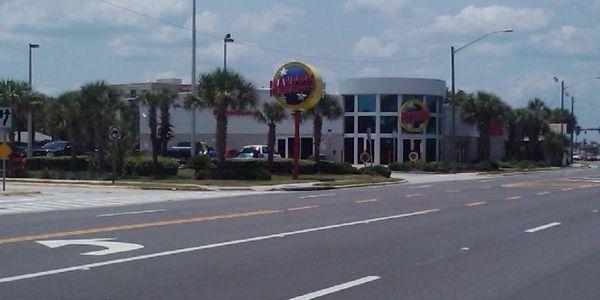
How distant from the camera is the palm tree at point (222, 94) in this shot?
159 feet

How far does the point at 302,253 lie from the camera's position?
16.0 metres

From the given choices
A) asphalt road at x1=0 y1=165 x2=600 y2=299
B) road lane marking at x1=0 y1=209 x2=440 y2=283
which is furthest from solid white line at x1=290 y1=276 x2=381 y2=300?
road lane marking at x1=0 y1=209 x2=440 y2=283

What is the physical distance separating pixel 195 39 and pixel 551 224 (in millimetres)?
36164

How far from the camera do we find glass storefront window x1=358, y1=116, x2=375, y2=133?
75.1 m

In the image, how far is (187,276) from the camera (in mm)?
13133

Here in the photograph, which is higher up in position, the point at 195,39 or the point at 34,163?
the point at 195,39

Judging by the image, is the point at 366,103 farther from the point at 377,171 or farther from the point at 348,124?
the point at 377,171

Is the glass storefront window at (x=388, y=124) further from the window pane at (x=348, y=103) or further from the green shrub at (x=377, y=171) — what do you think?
the green shrub at (x=377, y=171)

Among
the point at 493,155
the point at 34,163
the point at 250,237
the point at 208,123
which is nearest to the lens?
the point at 250,237

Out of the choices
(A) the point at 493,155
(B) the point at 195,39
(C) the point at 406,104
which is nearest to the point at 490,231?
(B) the point at 195,39

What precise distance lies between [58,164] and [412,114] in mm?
30338

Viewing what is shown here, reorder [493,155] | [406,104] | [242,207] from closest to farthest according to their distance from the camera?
1. [242,207]
2. [406,104]
3. [493,155]

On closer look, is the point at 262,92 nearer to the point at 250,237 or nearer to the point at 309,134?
the point at 309,134

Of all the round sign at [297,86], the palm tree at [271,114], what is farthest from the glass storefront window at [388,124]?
the round sign at [297,86]
